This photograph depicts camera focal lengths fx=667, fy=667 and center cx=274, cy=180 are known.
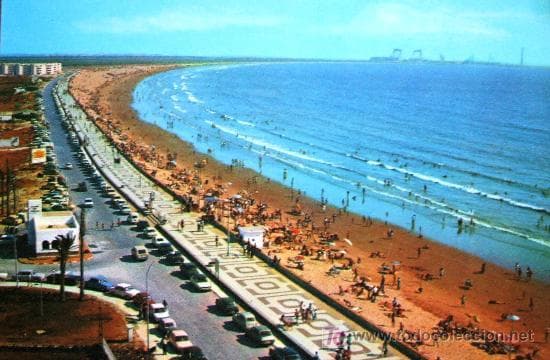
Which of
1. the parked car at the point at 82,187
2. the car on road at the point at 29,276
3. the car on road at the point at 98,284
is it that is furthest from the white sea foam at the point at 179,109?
the car on road at the point at 98,284

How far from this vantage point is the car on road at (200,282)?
3962 cm

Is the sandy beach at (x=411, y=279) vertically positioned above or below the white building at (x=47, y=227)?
below

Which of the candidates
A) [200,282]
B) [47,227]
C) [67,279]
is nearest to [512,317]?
[200,282]

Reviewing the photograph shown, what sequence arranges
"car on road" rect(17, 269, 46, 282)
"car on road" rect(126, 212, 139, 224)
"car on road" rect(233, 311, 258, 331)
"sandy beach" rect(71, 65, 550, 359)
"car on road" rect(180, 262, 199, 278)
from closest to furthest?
"car on road" rect(233, 311, 258, 331)
"sandy beach" rect(71, 65, 550, 359)
"car on road" rect(17, 269, 46, 282)
"car on road" rect(180, 262, 199, 278)
"car on road" rect(126, 212, 139, 224)

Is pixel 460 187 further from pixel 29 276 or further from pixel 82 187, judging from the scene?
pixel 29 276

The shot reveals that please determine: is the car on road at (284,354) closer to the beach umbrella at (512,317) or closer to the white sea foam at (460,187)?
the beach umbrella at (512,317)

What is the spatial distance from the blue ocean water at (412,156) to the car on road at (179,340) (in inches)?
1187

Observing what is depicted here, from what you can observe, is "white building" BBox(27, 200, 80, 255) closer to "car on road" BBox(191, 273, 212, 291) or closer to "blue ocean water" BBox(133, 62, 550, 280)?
"car on road" BBox(191, 273, 212, 291)

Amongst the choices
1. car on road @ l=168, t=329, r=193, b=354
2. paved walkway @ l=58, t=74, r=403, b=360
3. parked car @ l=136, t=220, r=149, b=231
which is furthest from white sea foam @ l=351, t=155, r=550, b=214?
car on road @ l=168, t=329, r=193, b=354

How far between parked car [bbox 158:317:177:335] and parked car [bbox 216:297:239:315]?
3.43 metres

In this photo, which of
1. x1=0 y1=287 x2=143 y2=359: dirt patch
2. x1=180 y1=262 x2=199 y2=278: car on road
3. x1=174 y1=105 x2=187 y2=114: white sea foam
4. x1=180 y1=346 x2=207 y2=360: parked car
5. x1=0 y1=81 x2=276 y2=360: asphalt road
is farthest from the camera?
x1=174 y1=105 x2=187 y2=114: white sea foam

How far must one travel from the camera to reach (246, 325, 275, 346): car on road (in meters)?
32.5

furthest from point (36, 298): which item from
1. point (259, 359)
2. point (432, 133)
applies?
point (432, 133)

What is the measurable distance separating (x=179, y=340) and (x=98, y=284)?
977cm
